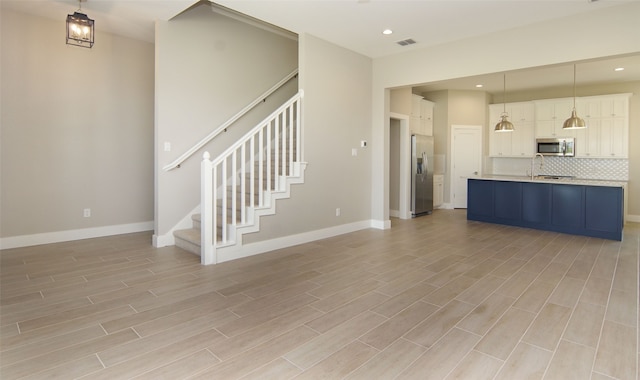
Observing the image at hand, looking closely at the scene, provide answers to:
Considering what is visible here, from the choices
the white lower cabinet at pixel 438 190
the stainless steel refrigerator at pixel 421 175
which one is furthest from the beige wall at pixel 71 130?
the white lower cabinet at pixel 438 190

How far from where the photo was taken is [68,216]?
489 cm

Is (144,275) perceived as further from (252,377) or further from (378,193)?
(378,193)

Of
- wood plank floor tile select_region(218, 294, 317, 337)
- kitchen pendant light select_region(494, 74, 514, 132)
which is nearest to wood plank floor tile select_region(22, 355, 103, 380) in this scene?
wood plank floor tile select_region(218, 294, 317, 337)

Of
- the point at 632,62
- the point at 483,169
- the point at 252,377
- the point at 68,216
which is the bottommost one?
the point at 252,377

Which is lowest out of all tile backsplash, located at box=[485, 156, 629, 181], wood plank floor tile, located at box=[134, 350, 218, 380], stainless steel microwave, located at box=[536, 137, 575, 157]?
wood plank floor tile, located at box=[134, 350, 218, 380]

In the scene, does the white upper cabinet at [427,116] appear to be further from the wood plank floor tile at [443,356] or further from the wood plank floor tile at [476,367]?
the wood plank floor tile at [476,367]

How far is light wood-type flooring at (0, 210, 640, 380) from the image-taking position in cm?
200

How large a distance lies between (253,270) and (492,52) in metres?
4.22

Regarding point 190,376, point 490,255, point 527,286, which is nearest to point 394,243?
point 490,255

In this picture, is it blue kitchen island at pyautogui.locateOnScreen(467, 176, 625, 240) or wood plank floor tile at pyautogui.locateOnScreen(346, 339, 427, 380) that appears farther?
blue kitchen island at pyautogui.locateOnScreen(467, 176, 625, 240)

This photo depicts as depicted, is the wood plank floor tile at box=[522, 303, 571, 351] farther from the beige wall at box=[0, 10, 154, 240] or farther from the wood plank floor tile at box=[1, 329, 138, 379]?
the beige wall at box=[0, 10, 154, 240]

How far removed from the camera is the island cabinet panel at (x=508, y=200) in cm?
634

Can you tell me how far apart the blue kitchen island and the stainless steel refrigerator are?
1009 millimetres

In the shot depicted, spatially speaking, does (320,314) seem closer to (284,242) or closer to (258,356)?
(258,356)
